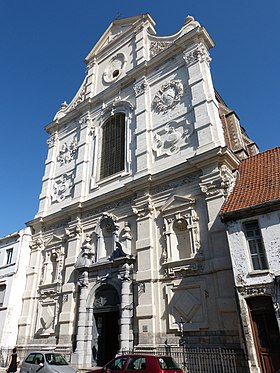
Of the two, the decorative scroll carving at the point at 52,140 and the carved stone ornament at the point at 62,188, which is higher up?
the decorative scroll carving at the point at 52,140

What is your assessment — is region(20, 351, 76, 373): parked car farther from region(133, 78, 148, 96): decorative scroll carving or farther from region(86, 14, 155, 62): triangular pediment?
region(86, 14, 155, 62): triangular pediment

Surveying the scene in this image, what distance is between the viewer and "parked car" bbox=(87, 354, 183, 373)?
326 inches

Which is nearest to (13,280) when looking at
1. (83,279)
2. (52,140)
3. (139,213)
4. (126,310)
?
(83,279)

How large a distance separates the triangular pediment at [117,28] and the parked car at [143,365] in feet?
75.7

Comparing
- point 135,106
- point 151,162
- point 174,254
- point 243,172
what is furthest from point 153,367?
point 135,106

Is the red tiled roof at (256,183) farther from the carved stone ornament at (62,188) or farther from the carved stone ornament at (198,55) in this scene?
the carved stone ornament at (62,188)

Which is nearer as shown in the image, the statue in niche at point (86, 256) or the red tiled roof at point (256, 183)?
the red tiled roof at point (256, 183)

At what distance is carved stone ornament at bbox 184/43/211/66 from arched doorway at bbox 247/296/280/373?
13583mm

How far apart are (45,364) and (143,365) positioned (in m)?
4.73

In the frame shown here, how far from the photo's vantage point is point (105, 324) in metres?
15.9

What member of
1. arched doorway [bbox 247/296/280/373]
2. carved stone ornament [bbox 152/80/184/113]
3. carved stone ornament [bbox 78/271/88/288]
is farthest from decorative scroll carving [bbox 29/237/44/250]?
arched doorway [bbox 247/296/280/373]

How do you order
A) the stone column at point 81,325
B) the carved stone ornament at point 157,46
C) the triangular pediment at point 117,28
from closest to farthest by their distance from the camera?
1. the stone column at point 81,325
2. the carved stone ornament at point 157,46
3. the triangular pediment at point 117,28

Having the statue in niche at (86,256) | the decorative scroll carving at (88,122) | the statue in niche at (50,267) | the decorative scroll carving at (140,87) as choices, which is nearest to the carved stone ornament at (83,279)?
the statue in niche at (86,256)

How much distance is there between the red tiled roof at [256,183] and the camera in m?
11.3
